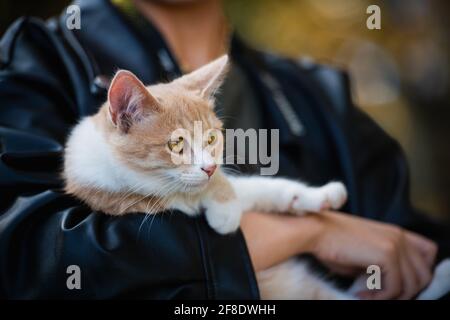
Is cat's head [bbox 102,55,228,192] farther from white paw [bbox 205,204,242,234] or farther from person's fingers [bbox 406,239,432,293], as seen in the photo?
person's fingers [bbox 406,239,432,293]

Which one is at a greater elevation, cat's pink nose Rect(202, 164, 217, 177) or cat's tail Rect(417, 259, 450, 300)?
cat's pink nose Rect(202, 164, 217, 177)

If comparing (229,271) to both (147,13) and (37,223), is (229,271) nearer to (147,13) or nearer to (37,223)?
(37,223)

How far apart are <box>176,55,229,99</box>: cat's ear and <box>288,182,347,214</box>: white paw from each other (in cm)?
21

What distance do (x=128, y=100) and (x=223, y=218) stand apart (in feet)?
0.64

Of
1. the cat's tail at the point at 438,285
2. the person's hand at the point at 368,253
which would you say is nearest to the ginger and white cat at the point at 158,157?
the person's hand at the point at 368,253

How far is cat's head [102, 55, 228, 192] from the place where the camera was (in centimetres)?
64

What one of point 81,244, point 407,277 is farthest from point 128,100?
point 407,277

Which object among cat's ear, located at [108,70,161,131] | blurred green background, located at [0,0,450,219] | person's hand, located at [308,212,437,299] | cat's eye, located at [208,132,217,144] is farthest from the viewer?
blurred green background, located at [0,0,450,219]

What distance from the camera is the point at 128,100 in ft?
1.98

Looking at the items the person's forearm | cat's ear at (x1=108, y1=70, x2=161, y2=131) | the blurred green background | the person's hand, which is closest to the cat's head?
cat's ear at (x1=108, y1=70, x2=161, y2=131)

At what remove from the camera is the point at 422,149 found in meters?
1.17

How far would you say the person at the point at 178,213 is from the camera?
0.61m

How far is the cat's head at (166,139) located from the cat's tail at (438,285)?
0.41 metres
